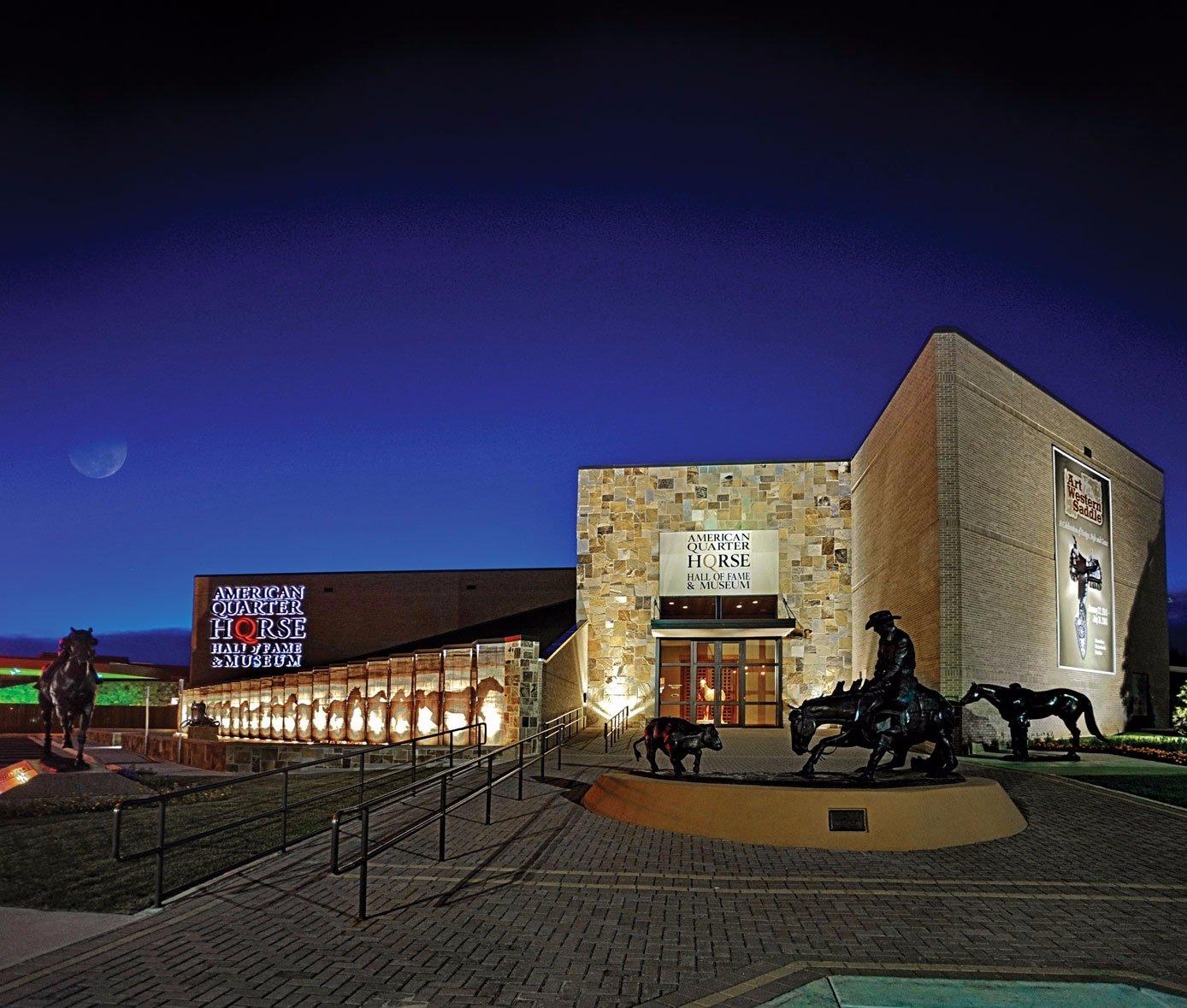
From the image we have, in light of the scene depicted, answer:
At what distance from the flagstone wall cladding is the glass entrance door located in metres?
0.58

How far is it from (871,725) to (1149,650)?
2925cm

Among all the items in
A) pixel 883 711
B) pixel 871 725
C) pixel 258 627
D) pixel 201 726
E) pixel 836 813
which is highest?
pixel 258 627

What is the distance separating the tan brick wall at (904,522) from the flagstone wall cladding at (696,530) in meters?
1.31

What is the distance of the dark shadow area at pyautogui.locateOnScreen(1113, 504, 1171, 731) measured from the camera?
35.1 metres

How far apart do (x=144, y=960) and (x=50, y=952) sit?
72 centimetres

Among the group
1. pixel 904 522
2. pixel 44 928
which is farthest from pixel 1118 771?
pixel 44 928

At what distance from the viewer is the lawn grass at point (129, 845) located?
30.6ft

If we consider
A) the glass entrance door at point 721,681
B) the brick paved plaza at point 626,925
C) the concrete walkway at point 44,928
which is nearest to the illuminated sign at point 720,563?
the glass entrance door at point 721,681

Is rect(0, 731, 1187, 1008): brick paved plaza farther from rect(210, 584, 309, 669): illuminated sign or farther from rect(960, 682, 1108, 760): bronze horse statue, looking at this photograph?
rect(210, 584, 309, 669): illuminated sign

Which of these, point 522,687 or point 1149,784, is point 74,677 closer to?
point 522,687

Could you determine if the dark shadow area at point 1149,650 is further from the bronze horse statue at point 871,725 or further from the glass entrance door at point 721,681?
the bronze horse statue at point 871,725

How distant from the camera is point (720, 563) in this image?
37250mm

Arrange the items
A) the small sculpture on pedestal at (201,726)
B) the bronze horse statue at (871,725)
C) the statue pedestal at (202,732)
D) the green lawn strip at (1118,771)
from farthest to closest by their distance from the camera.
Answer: the small sculpture on pedestal at (201,726)
the statue pedestal at (202,732)
the green lawn strip at (1118,771)
the bronze horse statue at (871,725)

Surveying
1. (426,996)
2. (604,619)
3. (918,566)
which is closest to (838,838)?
(426,996)
